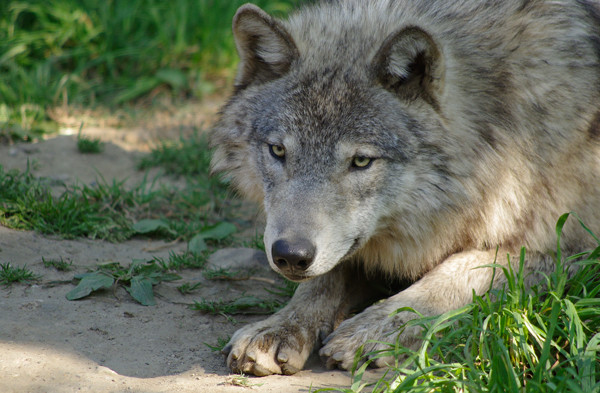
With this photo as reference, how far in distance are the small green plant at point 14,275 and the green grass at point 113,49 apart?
2.69 meters

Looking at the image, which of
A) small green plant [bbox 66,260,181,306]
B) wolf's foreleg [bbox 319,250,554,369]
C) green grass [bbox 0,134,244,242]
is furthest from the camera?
green grass [bbox 0,134,244,242]

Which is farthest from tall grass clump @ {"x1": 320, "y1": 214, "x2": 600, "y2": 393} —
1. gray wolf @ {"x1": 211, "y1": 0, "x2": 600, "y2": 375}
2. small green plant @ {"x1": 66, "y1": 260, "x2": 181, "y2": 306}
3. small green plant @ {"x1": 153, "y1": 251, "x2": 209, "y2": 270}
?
small green plant @ {"x1": 153, "y1": 251, "x2": 209, "y2": 270}

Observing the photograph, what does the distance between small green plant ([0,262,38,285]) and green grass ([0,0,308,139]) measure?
106 inches

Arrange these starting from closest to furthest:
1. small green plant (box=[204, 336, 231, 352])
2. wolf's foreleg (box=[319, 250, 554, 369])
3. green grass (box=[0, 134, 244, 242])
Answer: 1. wolf's foreleg (box=[319, 250, 554, 369])
2. small green plant (box=[204, 336, 231, 352])
3. green grass (box=[0, 134, 244, 242])

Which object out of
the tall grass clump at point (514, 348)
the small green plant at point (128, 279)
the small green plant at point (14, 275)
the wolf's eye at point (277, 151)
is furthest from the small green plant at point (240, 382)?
the small green plant at point (14, 275)

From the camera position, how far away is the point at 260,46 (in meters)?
3.62

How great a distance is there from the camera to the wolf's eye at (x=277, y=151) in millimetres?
3365

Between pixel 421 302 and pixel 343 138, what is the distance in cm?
91

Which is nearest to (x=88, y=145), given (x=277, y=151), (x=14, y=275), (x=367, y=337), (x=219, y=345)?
(x=14, y=275)

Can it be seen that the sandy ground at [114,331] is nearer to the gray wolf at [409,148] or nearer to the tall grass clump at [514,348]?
the gray wolf at [409,148]

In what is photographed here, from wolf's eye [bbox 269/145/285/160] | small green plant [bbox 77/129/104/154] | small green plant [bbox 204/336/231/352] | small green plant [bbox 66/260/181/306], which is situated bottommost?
small green plant [bbox 204/336/231/352]

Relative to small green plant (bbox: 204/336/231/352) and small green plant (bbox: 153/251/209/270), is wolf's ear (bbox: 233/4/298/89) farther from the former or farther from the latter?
small green plant (bbox: 204/336/231/352)

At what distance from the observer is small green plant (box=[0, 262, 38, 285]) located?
369 centimetres

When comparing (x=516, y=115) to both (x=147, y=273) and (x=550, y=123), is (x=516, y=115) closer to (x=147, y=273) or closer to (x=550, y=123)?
(x=550, y=123)
